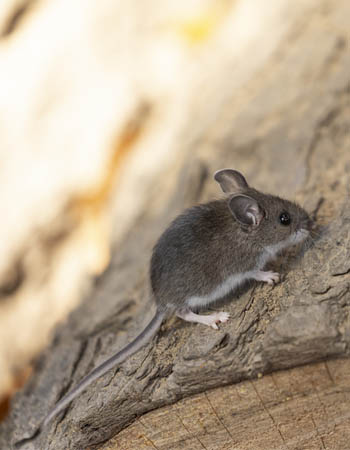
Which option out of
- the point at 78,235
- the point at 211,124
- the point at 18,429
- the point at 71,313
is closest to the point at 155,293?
the point at 18,429

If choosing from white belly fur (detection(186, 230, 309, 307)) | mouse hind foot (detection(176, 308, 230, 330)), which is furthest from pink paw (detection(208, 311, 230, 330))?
white belly fur (detection(186, 230, 309, 307))

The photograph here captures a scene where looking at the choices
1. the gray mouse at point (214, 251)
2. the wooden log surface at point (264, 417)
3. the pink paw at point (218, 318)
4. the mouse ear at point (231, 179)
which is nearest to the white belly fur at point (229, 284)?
the gray mouse at point (214, 251)

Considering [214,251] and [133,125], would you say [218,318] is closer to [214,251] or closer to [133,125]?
[214,251]

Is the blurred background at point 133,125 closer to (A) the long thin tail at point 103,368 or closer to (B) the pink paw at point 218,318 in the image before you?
(A) the long thin tail at point 103,368

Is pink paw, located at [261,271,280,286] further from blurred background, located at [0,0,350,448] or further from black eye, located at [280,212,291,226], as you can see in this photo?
blurred background, located at [0,0,350,448]

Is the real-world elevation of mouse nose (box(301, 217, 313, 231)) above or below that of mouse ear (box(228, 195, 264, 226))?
below

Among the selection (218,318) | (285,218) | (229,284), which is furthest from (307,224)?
(218,318)

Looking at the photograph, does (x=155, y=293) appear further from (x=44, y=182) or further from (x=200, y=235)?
(x=44, y=182)
